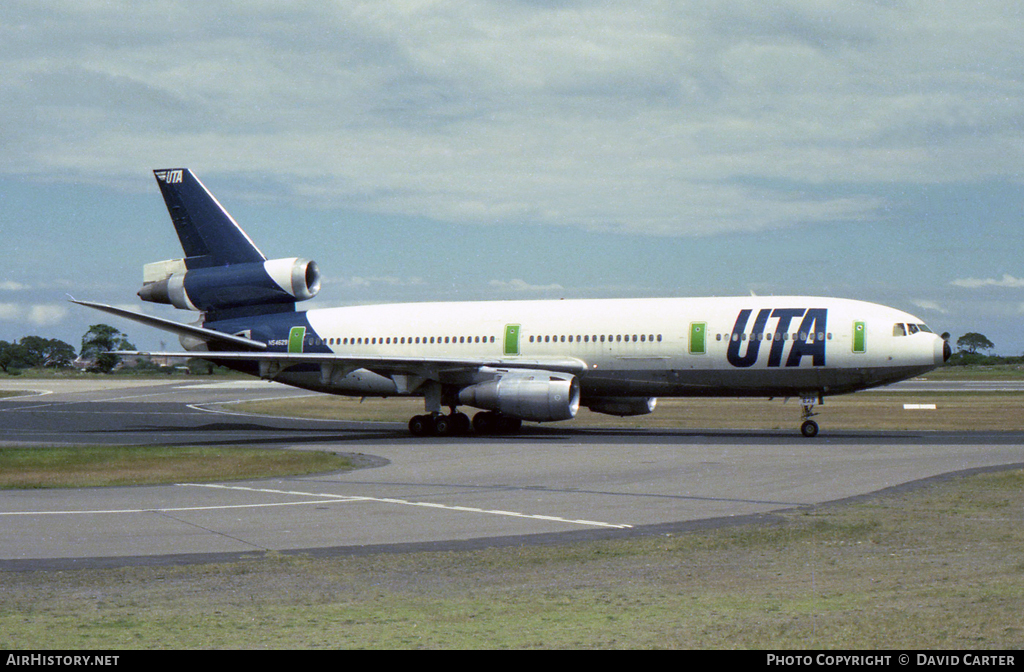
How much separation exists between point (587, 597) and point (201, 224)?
3250 cm

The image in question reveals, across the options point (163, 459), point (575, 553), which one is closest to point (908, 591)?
point (575, 553)

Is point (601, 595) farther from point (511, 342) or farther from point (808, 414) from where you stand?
point (511, 342)

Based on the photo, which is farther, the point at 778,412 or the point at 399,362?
the point at 778,412

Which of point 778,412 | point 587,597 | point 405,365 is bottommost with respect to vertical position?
point 587,597

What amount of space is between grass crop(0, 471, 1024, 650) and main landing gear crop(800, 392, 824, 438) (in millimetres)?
17648

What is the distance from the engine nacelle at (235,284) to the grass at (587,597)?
27.6 meters

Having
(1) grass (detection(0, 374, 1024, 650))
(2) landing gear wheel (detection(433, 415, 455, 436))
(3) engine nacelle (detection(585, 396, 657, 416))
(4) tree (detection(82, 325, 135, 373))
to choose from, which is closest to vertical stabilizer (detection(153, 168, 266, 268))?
(2) landing gear wheel (detection(433, 415, 455, 436))

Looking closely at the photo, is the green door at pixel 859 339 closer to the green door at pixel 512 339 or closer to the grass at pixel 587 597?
the green door at pixel 512 339

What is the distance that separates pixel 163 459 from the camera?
25.0 metres

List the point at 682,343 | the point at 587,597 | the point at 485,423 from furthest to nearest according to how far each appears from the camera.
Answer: the point at 485,423 → the point at 682,343 → the point at 587,597

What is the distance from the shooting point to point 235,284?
38750 mm

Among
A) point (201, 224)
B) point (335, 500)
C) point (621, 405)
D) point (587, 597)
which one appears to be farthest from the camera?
point (201, 224)

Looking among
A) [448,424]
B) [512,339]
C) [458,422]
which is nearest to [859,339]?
[512,339]

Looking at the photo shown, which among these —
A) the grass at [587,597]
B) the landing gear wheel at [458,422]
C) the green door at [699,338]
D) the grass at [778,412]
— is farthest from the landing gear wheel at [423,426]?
the grass at [587,597]
